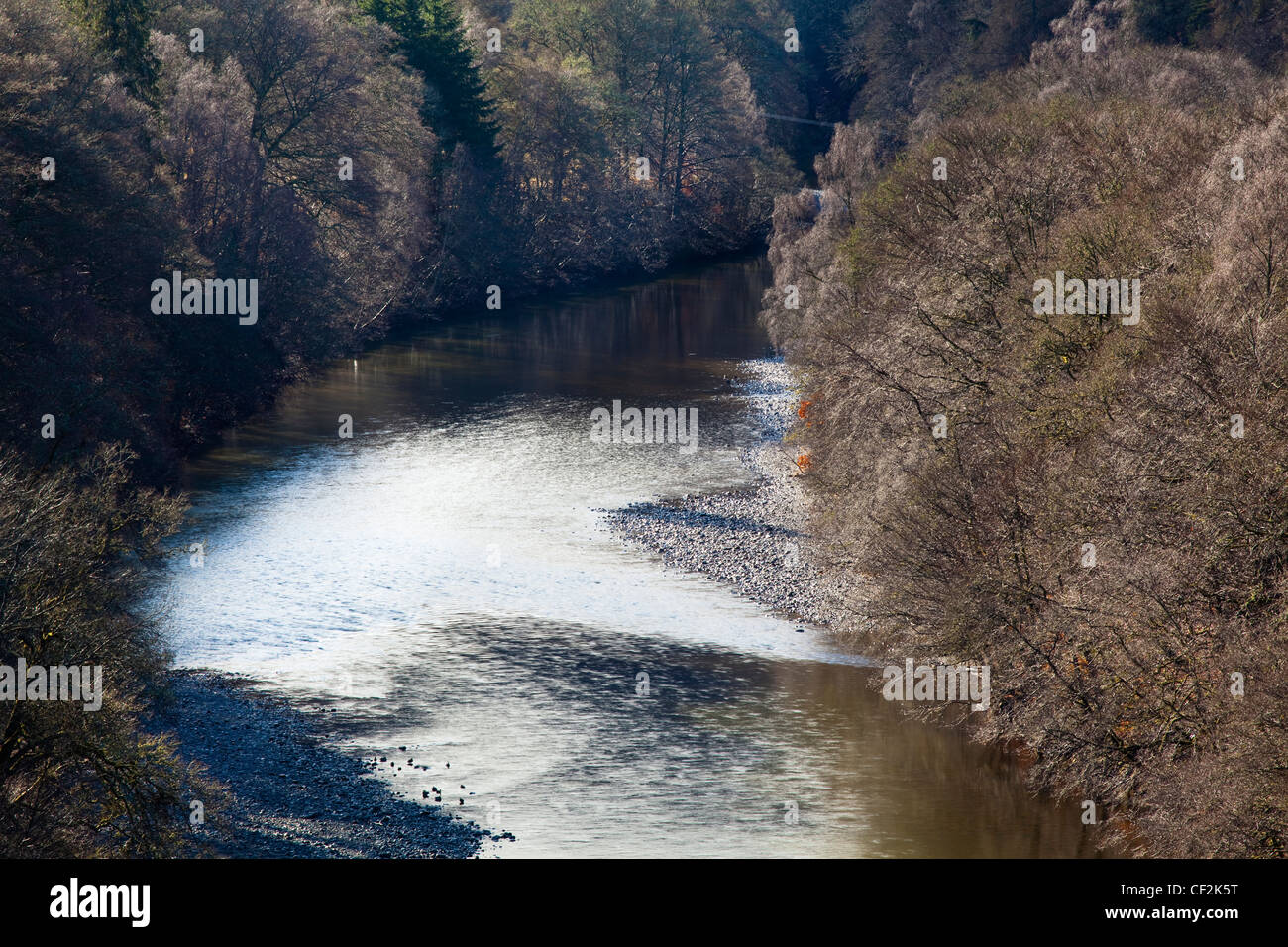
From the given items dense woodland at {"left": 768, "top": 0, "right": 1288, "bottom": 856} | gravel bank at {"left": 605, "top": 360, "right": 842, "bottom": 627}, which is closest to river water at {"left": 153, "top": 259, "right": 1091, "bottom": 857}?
gravel bank at {"left": 605, "top": 360, "right": 842, "bottom": 627}

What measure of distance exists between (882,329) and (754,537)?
7221 mm

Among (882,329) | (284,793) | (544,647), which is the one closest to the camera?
(284,793)

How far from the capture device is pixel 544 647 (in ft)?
96.4

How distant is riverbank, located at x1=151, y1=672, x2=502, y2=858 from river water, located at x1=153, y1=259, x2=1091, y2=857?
669 mm

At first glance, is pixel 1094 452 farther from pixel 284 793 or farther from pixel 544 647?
pixel 284 793

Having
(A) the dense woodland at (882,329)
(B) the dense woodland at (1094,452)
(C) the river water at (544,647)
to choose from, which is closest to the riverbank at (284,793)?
(C) the river water at (544,647)

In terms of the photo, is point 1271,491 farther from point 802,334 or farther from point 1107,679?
point 802,334

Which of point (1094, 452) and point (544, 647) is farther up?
point (1094, 452)

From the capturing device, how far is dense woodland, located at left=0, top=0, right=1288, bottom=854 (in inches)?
697

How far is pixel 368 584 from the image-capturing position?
33.0m

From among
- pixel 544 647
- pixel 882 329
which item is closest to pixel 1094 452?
pixel 882 329

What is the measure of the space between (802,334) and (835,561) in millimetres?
14570

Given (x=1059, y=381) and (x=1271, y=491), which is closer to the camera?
(x=1271, y=491)
